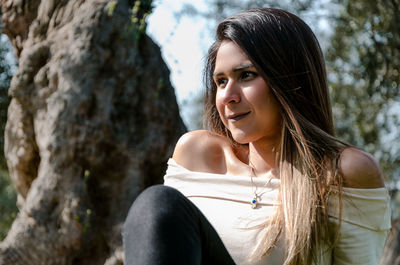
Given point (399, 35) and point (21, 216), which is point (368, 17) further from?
point (21, 216)

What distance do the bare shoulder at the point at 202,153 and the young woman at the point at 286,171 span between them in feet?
0.51

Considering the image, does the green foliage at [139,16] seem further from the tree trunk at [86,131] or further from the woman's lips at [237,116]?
the woman's lips at [237,116]

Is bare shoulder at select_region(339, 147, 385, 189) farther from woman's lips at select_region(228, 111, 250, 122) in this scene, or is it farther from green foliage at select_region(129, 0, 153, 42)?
green foliage at select_region(129, 0, 153, 42)

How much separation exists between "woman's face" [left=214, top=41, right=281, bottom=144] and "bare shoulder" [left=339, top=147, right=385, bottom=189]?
39 centimetres

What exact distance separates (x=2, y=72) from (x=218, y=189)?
4756mm

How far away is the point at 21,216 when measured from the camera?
397cm

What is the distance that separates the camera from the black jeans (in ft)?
5.74

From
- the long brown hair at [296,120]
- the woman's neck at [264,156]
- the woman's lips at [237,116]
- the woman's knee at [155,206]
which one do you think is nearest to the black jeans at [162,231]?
the woman's knee at [155,206]

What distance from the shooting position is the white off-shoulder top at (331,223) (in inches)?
88.1

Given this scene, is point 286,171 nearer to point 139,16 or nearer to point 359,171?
point 359,171

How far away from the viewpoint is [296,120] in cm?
236

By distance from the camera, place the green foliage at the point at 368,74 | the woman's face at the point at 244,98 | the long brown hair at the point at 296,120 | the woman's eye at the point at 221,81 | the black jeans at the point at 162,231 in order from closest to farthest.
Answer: the black jeans at the point at 162,231 → the long brown hair at the point at 296,120 → the woman's face at the point at 244,98 → the woman's eye at the point at 221,81 → the green foliage at the point at 368,74

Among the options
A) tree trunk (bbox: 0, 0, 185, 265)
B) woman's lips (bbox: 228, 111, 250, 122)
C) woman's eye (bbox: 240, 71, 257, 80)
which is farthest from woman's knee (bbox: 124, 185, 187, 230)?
tree trunk (bbox: 0, 0, 185, 265)

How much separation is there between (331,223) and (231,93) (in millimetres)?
738
